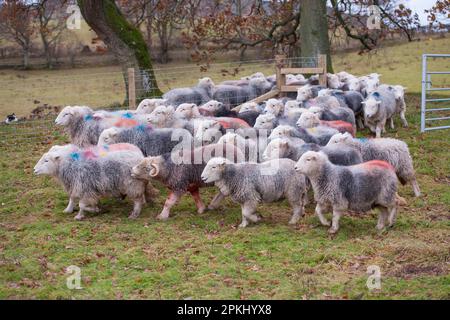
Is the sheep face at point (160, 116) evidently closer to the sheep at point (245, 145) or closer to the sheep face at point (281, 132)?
the sheep at point (245, 145)

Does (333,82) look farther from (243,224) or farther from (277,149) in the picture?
(243,224)

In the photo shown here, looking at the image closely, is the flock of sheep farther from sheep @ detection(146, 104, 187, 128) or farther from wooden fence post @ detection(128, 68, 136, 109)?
wooden fence post @ detection(128, 68, 136, 109)

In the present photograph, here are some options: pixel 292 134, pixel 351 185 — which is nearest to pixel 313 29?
pixel 292 134

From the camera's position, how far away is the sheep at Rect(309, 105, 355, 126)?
37.1ft

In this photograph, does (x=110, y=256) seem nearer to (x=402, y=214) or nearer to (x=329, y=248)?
(x=329, y=248)

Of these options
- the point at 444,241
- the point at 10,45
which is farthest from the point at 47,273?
the point at 10,45

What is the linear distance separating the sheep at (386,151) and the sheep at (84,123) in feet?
11.6

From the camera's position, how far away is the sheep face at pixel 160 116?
34.3ft

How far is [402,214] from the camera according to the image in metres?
8.50

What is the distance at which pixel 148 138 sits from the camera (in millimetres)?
9641

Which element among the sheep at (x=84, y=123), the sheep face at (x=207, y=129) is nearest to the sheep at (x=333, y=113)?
Answer: the sheep face at (x=207, y=129)

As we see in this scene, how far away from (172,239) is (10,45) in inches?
1419

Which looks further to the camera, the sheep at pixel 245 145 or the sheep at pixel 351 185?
the sheep at pixel 245 145

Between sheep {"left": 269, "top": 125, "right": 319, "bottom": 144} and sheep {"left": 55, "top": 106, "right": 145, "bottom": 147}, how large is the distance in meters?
2.42
